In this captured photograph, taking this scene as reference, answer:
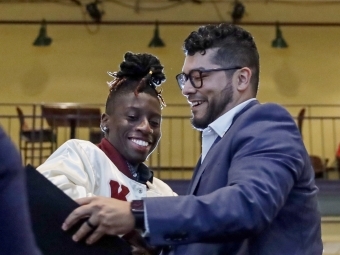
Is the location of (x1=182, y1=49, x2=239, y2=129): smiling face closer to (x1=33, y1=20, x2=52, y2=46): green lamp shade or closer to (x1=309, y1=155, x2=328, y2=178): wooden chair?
(x1=309, y1=155, x2=328, y2=178): wooden chair

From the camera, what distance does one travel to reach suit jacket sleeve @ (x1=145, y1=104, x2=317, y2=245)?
1.30 m

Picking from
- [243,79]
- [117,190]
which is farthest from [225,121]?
[117,190]

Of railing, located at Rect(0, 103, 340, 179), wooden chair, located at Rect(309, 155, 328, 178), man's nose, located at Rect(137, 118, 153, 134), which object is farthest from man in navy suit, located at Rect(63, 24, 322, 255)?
railing, located at Rect(0, 103, 340, 179)

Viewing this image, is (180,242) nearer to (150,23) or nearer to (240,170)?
(240,170)

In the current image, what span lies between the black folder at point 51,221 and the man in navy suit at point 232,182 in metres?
0.04

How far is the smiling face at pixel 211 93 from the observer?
1.74 meters

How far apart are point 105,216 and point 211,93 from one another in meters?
0.55

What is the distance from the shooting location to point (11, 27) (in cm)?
996

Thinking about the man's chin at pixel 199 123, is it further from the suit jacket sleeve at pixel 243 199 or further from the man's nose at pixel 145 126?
the man's nose at pixel 145 126

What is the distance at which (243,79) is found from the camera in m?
1.76

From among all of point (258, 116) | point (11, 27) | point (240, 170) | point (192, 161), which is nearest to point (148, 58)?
point (258, 116)

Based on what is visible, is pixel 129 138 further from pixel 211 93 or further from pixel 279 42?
pixel 279 42

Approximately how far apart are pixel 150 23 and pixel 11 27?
216 centimetres

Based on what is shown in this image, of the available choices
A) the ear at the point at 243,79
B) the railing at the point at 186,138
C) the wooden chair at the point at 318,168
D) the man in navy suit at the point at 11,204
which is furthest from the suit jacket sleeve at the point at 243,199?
the railing at the point at 186,138
